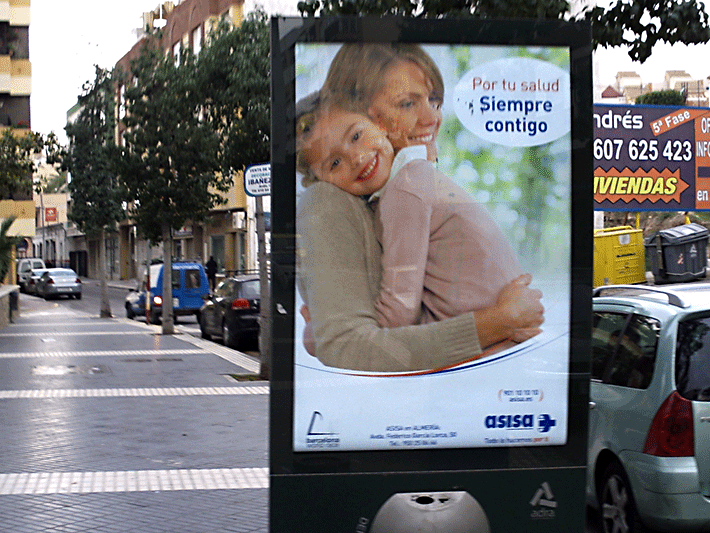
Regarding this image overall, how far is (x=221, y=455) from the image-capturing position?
8.35 metres

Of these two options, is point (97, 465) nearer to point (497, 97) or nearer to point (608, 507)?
point (608, 507)

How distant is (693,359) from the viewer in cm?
532

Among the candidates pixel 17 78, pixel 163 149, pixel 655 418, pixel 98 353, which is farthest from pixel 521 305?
pixel 17 78

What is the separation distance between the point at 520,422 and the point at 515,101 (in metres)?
1.40

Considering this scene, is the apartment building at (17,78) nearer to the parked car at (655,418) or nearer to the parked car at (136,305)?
the parked car at (136,305)

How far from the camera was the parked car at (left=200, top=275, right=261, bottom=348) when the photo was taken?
1922 centimetres

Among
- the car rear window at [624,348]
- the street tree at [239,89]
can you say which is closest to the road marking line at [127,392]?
the street tree at [239,89]

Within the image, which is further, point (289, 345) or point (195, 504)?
point (195, 504)

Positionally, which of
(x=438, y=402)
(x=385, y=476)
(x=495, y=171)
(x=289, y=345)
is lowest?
(x=385, y=476)

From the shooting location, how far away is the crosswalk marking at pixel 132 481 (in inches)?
279

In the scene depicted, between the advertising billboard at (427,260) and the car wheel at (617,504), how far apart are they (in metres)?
1.23

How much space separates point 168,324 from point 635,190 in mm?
10883

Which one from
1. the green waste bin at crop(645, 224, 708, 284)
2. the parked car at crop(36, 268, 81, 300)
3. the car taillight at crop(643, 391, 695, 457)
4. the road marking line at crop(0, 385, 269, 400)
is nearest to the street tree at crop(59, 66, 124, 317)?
the parked car at crop(36, 268, 81, 300)

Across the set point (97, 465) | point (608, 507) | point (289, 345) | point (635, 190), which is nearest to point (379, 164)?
point (289, 345)
